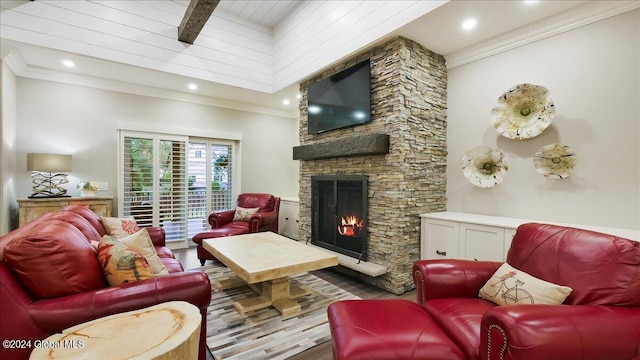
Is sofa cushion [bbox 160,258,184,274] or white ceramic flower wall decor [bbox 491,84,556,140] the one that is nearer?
sofa cushion [bbox 160,258,184,274]

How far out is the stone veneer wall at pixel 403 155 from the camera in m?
3.02

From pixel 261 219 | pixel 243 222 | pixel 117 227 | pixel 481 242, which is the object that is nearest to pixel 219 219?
pixel 243 222

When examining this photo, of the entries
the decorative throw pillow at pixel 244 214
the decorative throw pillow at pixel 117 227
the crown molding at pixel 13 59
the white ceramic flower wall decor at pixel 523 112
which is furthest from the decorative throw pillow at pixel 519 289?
the crown molding at pixel 13 59

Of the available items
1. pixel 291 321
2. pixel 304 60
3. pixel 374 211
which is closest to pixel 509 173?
pixel 374 211

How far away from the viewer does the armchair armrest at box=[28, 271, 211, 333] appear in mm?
1270

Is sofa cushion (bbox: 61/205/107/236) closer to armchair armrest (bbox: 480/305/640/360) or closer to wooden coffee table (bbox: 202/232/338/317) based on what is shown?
wooden coffee table (bbox: 202/232/338/317)

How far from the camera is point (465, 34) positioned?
295 centimetres

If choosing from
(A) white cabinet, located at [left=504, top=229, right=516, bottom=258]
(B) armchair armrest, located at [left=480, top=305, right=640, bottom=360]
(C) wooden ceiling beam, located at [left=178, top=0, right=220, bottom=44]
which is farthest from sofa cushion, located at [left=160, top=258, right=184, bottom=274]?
(A) white cabinet, located at [left=504, top=229, right=516, bottom=258]


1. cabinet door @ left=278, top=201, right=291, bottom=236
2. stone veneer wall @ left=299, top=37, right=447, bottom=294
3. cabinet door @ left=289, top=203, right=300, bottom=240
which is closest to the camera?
stone veneer wall @ left=299, top=37, right=447, bottom=294

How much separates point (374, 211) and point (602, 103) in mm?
2284

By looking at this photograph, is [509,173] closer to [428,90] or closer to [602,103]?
[602,103]

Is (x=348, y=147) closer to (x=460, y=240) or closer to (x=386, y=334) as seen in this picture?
(x=460, y=240)

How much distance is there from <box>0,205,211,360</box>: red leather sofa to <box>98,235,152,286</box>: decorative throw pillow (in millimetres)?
43

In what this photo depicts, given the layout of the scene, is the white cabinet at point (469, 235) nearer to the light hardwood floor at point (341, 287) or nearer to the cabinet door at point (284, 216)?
the light hardwood floor at point (341, 287)
